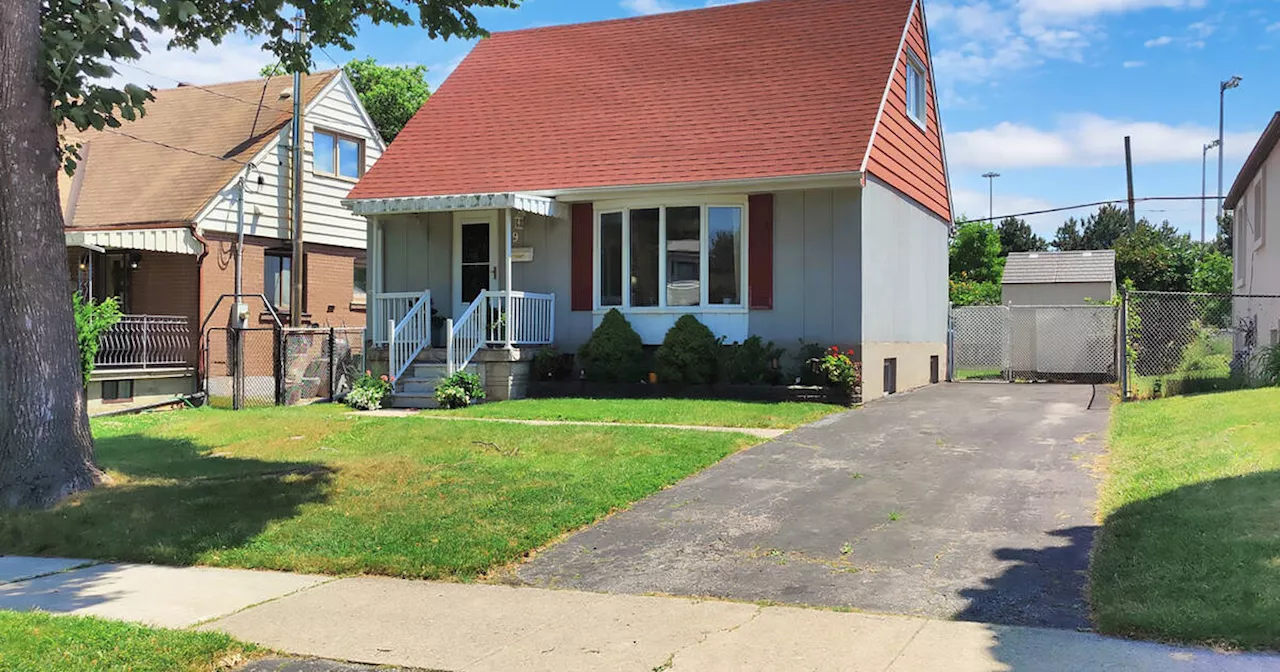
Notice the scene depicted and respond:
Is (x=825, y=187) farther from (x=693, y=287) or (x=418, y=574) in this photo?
(x=418, y=574)

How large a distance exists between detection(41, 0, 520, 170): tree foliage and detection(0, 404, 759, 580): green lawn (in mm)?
3416

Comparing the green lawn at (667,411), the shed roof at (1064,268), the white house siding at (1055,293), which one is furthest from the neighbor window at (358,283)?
the shed roof at (1064,268)

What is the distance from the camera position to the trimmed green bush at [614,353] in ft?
51.5

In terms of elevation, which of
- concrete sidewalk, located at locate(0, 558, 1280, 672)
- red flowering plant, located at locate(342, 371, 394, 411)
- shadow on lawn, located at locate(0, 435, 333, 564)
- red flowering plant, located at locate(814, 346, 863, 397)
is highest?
red flowering plant, located at locate(814, 346, 863, 397)

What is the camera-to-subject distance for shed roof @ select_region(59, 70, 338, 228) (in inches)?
767

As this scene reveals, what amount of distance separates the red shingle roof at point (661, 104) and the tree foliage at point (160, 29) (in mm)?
6621

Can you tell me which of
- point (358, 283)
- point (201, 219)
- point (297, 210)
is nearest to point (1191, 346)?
point (297, 210)

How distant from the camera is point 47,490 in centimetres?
837

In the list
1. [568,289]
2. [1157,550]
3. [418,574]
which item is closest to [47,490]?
[418,574]

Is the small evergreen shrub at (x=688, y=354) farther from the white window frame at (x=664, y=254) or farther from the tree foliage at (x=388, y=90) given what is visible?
the tree foliage at (x=388, y=90)

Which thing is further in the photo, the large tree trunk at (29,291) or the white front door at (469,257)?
the white front door at (469,257)

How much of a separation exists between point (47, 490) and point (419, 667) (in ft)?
17.6

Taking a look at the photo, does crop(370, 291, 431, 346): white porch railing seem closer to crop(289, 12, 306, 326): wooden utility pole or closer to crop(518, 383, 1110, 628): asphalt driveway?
crop(289, 12, 306, 326): wooden utility pole

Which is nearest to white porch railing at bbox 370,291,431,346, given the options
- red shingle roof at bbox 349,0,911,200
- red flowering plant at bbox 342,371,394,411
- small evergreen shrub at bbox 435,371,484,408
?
red flowering plant at bbox 342,371,394,411
